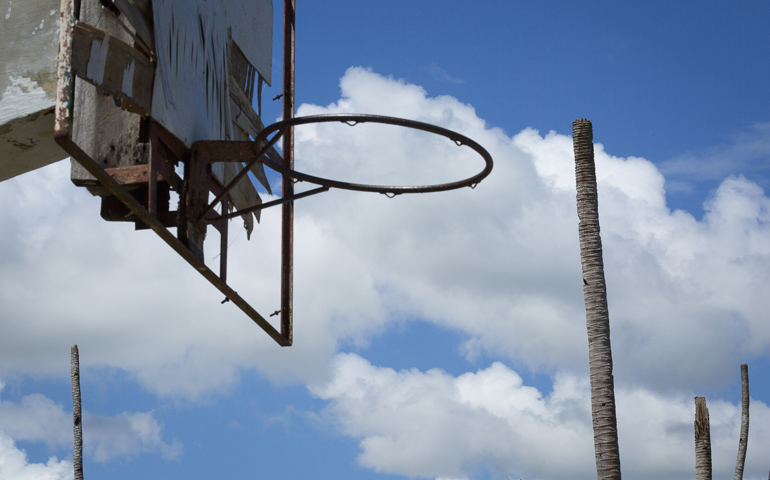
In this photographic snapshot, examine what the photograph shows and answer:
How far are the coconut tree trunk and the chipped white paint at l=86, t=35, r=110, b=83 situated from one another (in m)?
5.18

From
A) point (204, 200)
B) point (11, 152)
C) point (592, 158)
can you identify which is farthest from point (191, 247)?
point (592, 158)

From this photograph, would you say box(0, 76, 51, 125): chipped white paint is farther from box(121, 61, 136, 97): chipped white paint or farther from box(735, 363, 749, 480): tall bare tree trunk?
box(735, 363, 749, 480): tall bare tree trunk

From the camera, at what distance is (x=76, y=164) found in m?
6.25

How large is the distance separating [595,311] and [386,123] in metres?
3.45

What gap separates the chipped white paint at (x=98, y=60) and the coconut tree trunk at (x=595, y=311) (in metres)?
5.18

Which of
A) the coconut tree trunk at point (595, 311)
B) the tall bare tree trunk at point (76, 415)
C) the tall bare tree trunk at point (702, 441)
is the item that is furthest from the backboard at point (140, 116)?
the tall bare tree trunk at point (76, 415)

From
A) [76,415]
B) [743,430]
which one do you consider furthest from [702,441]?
[76,415]

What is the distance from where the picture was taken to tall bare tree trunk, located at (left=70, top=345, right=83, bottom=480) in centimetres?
1858

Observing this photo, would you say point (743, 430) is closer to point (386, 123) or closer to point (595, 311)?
point (595, 311)

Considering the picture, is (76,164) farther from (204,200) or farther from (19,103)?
(204,200)

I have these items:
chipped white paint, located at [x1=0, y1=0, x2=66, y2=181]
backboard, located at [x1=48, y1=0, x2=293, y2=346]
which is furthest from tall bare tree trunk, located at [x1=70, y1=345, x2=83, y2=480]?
chipped white paint, located at [x1=0, y1=0, x2=66, y2=181]

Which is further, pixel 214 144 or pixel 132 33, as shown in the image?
pixel 214 144

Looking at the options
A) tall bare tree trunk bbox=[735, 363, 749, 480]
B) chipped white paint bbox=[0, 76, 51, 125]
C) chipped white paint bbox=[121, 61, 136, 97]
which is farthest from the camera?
tall bare tree trunk bbox=[735, 363, 749, 480]

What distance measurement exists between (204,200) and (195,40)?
1.29 m
